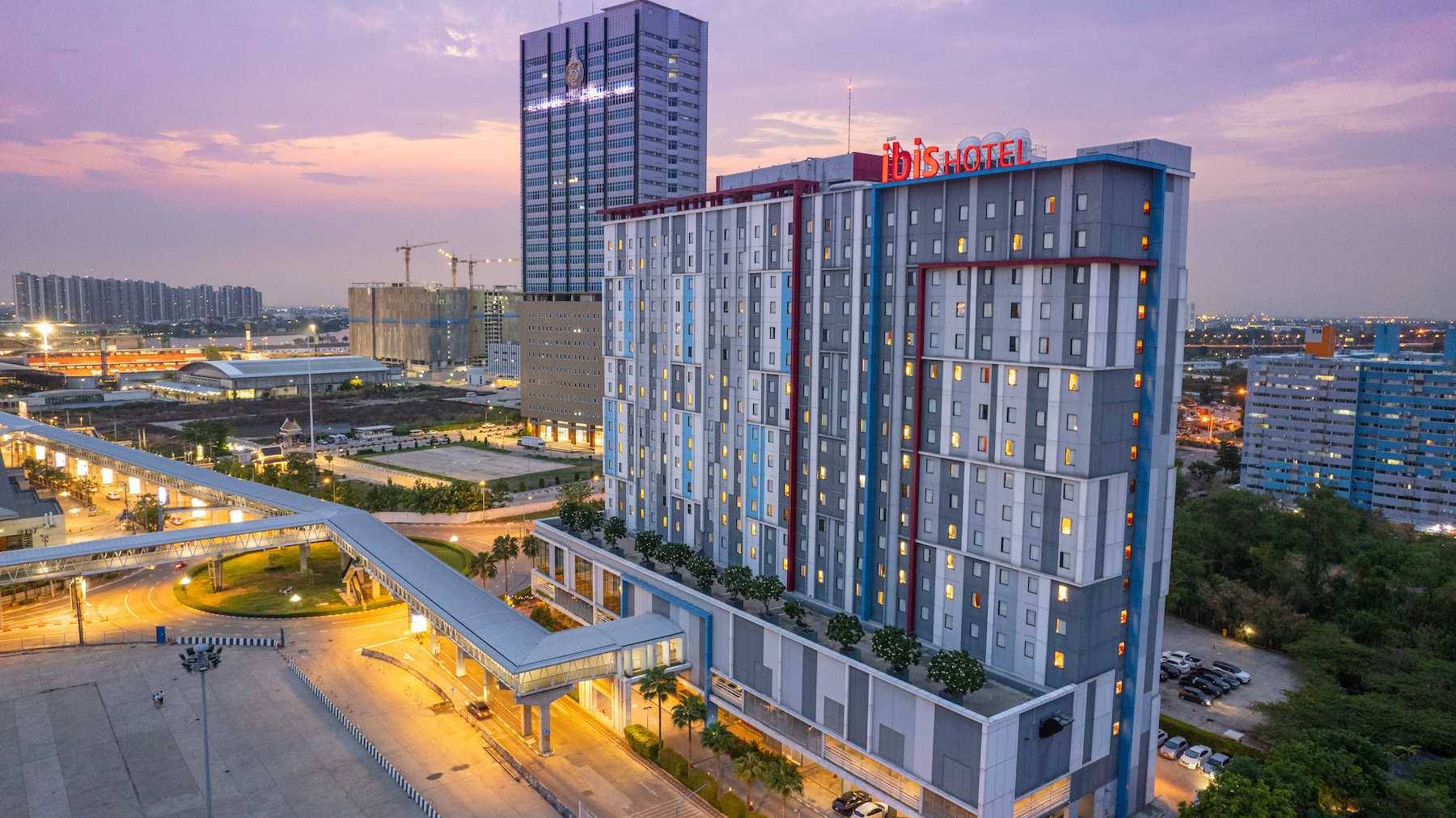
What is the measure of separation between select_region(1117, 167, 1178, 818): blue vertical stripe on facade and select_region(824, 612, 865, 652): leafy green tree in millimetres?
16147

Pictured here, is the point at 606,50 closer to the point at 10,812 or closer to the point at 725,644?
the point at 725,644

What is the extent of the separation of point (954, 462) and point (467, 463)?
128m

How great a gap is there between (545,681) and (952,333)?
3549cm

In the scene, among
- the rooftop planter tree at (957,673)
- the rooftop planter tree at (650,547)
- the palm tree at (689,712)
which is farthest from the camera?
the rooftop planter tree at (650,547)

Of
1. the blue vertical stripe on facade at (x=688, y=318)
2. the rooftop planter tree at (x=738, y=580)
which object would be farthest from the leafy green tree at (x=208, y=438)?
the rooftop planter tree at (x=738, y=580)

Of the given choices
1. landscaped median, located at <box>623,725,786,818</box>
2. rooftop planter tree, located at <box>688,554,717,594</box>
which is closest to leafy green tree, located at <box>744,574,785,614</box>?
rooftop planter tree, located at <box>688,554,717,594</box>

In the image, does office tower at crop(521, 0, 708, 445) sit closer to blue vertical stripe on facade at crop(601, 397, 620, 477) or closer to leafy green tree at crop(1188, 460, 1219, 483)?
blue vertical stripe on facade at crop(601, 397, 620, 477)

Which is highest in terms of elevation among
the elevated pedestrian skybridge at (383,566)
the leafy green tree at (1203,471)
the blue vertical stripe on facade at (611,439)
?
the blue vertical stripe on facade at (611,439)

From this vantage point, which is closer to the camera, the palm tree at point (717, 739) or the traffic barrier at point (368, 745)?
the traffic barrier at point (368, 745)

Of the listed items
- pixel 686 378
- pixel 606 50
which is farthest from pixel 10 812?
pixel 606 50

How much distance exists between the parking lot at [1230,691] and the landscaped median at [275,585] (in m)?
72.8

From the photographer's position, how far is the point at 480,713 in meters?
64.0

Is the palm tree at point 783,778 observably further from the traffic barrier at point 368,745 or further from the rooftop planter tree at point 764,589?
the traffic barrier at point 368,745

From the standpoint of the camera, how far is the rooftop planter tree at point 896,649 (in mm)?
50781
